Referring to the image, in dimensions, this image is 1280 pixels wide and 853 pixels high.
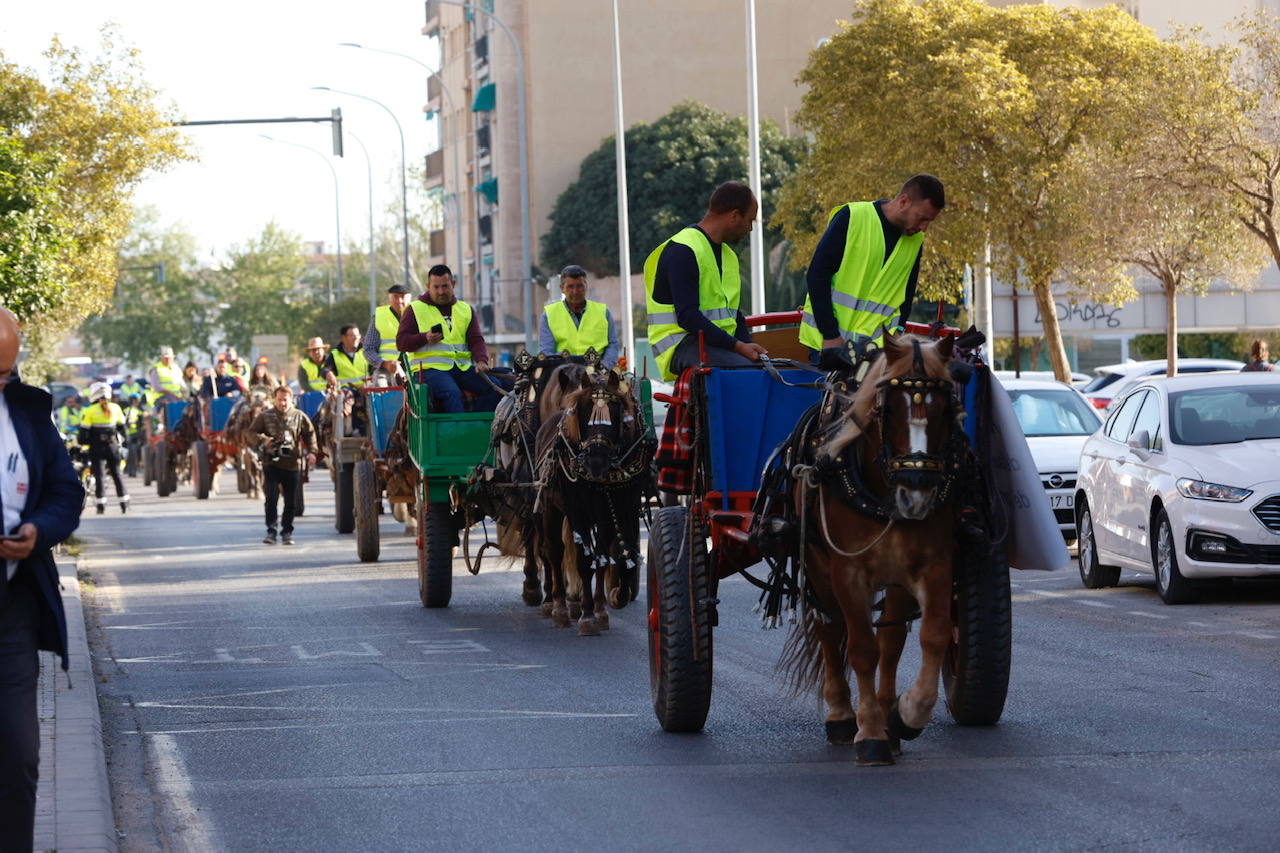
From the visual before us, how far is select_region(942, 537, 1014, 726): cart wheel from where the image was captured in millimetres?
8828

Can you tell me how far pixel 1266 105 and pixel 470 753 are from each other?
24434mm

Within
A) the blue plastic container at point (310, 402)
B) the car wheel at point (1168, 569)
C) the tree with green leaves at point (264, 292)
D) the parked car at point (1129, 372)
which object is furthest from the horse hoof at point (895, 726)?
the tree with green leaves at point (264, 292)

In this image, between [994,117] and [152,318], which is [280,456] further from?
[152,318]

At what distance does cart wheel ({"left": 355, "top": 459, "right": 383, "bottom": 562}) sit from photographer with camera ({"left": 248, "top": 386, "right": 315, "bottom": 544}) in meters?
2.91

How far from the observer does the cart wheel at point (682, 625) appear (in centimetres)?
923

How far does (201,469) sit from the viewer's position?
34906 mm

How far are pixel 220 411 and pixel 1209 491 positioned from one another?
881 inches

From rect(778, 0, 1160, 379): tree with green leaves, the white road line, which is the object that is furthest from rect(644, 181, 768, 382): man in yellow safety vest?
rect(778, 0, 1160, 379): tree with green leaves

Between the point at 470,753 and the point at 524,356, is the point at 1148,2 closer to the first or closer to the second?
the point at 524,356

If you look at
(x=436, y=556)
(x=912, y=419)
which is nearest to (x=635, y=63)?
(x=436, y=556)

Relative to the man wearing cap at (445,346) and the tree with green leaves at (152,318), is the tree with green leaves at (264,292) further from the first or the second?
the man wearing cap at (445,346)

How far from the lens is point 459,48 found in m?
86.9

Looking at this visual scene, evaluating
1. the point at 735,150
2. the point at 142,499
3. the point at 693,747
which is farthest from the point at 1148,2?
the point at 693,747

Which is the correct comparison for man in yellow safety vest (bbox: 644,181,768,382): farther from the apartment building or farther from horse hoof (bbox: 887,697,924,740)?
the apartment building
